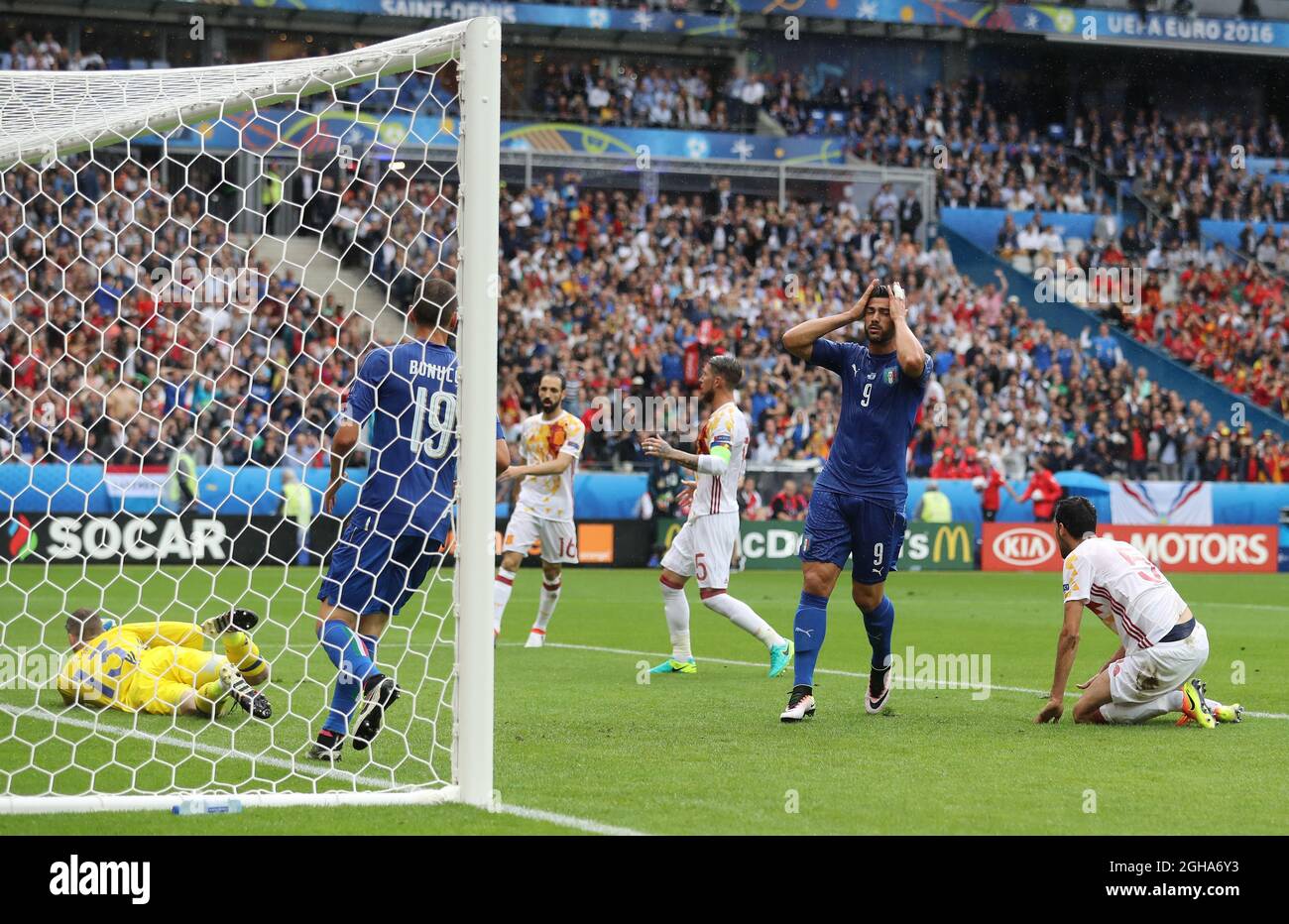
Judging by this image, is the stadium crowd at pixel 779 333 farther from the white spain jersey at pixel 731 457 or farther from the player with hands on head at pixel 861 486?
the player with hands on head at pixel 861 486

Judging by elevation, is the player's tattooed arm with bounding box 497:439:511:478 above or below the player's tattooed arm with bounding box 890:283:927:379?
below

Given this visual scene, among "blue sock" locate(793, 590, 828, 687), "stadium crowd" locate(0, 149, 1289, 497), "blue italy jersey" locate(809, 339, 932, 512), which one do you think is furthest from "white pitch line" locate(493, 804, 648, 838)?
"stadium crowd" locate(0, 149, 1289, 497)

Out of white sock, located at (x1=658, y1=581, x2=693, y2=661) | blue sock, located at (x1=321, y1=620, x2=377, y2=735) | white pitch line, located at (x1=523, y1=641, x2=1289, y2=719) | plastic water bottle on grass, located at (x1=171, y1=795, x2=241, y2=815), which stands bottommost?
white pitch line, located at (x1=523, y1=641, x2=1289, y2=719)

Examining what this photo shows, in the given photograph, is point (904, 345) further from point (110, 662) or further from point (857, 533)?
point (110, 662)

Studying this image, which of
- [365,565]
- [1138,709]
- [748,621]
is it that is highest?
[365,565]

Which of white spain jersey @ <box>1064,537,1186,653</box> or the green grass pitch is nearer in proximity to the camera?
the green grass pitch

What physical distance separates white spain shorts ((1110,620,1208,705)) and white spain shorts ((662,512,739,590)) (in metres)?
3.41

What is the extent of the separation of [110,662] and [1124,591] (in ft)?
17.3

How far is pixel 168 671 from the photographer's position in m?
7.89

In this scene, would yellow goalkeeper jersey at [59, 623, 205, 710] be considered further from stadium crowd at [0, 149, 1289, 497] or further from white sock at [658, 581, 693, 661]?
stadium crowd at [0, 149, 1289, 497]

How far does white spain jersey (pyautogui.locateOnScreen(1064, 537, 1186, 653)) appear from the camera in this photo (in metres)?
8.45

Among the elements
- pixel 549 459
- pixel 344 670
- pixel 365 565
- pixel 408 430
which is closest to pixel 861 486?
pixel 408 430
